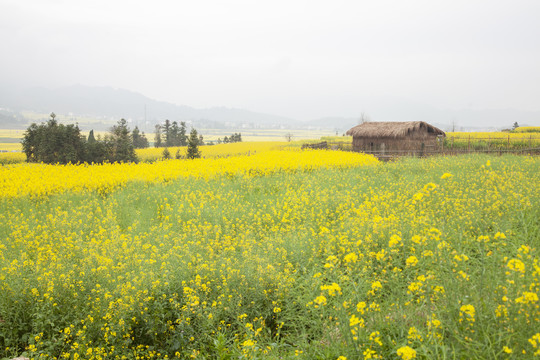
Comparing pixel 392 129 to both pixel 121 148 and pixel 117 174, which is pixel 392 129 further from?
pixel 121 148

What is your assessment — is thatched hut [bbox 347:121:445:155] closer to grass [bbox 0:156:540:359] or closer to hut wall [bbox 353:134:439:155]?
hut wall [bbox 353:134:439:155]

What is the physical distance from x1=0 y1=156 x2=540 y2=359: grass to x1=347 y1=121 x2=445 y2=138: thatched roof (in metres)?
20.6

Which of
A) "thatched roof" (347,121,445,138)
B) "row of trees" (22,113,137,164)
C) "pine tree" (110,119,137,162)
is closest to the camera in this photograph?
"thatched roof" (347,121,445,138)

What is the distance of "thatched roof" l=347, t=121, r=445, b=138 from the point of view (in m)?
29.2

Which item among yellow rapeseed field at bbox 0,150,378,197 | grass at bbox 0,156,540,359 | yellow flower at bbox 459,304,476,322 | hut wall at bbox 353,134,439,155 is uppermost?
hut wall at bbox 353,134,439,155

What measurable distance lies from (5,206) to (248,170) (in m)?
8.65

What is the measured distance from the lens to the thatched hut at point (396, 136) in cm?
2933

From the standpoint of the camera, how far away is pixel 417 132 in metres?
30.2

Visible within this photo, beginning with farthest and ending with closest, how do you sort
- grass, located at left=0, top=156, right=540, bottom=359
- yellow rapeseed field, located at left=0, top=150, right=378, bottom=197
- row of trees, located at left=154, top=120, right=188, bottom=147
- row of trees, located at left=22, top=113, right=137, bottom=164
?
row of trees, located at left=154, top=120, right=188, bottom=147 < row of trees, located at left=22, top=113, right=137, bottom=164 < yellow rapeseed field, located at left=0, top=150, right=378, bottom=197 < grass, located at left=0, top=156, right=540, bottom=359

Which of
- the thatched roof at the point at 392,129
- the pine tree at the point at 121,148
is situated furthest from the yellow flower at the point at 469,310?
the pine tree at the point at 121,148

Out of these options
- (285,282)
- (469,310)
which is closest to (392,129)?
(285,282)

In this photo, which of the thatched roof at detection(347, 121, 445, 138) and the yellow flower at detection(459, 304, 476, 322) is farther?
the thatched roof at detection(347, 121, 445, 138)

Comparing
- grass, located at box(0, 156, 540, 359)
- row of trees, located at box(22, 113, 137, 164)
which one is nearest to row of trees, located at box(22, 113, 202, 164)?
row of trees, located at box(22, 113, 137, 164)

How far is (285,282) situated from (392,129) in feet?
92.4
